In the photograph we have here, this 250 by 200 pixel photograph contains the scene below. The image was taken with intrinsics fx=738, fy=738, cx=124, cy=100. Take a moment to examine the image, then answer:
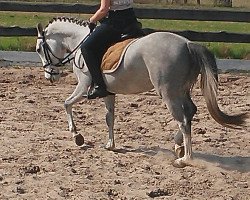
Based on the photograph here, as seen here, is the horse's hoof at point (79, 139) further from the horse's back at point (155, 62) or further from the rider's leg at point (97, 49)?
the horse's back at point (155, 62)

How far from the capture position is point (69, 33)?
8906 mm

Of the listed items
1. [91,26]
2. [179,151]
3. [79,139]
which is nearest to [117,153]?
[79,139]

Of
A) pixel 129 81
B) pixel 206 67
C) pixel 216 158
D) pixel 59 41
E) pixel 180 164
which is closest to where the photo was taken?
pixel 206 67

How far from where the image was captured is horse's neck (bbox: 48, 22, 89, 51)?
28.9 feet

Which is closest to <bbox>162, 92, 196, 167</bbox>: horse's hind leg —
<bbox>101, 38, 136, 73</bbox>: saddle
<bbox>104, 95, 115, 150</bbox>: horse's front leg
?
<bbox>101, 38, 136, 73</bbox>: saddle

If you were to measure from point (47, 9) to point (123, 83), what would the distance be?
28.5ft

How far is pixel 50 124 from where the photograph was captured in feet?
32.2

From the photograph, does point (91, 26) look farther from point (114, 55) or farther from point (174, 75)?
point (174, 75)

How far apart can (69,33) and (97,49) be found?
0.71 metres

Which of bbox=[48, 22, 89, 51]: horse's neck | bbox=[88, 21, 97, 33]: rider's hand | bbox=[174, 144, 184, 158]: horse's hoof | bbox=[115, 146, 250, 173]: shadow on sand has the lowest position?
bbox=[115, 146, 250, 173]: shadow on sand

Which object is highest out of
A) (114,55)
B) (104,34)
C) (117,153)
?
(104,34)

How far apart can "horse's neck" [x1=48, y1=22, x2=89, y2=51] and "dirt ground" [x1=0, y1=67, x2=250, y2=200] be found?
3.81 ft

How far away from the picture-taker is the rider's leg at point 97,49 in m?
8.28

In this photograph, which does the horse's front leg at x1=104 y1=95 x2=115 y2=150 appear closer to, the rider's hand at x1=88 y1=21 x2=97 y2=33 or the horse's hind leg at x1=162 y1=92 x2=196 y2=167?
the rider's hand at x1=88 y1=21 x2=97 y2=33
